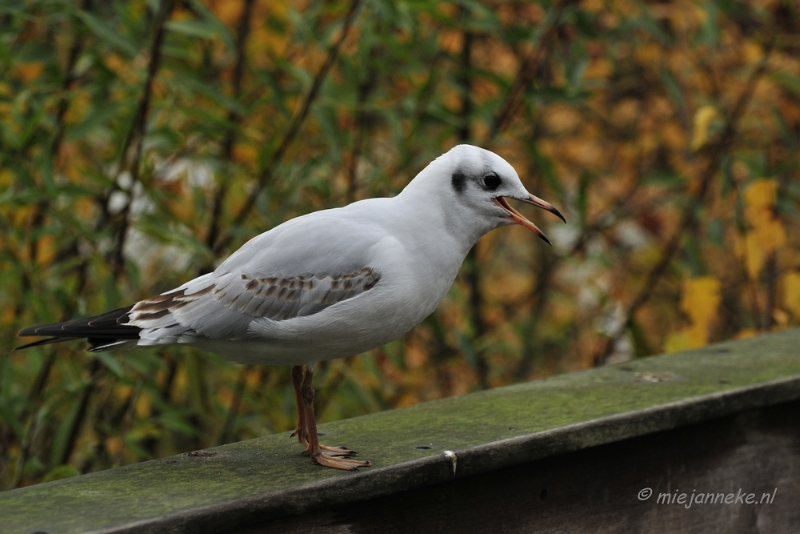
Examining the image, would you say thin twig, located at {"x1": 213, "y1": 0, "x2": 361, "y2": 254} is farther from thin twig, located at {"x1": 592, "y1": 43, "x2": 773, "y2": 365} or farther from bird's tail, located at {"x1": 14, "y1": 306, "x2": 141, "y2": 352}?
thin twig, located at {"x1": 592, "y1": 43, "x2": 773, "y2": 365}

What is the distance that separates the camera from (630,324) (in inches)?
128

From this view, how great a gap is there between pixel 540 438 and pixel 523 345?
2664 millimetres

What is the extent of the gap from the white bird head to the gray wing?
0.54 feet

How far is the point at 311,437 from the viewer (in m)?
1.94

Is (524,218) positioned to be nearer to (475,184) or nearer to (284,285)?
(475,184)

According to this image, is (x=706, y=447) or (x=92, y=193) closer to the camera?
(x=706, y=447)

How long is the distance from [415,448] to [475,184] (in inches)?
21.1

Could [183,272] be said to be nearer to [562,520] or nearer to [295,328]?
[295,328]

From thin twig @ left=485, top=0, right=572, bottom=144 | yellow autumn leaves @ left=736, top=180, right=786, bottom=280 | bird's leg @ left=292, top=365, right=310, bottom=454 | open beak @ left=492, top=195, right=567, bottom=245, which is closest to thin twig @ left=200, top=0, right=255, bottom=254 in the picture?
thin twig @ left=485, top=0, right=572, bottom=144

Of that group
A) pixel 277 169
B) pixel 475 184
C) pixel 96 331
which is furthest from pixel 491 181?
pixel 277 169

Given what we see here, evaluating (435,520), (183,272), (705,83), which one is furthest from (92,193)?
(705,83)

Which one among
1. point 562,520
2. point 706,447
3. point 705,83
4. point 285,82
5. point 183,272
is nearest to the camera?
A: point 562,520

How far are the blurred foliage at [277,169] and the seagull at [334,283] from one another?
1.96ft

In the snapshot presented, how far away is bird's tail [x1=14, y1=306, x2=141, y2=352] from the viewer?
1.92 metres
